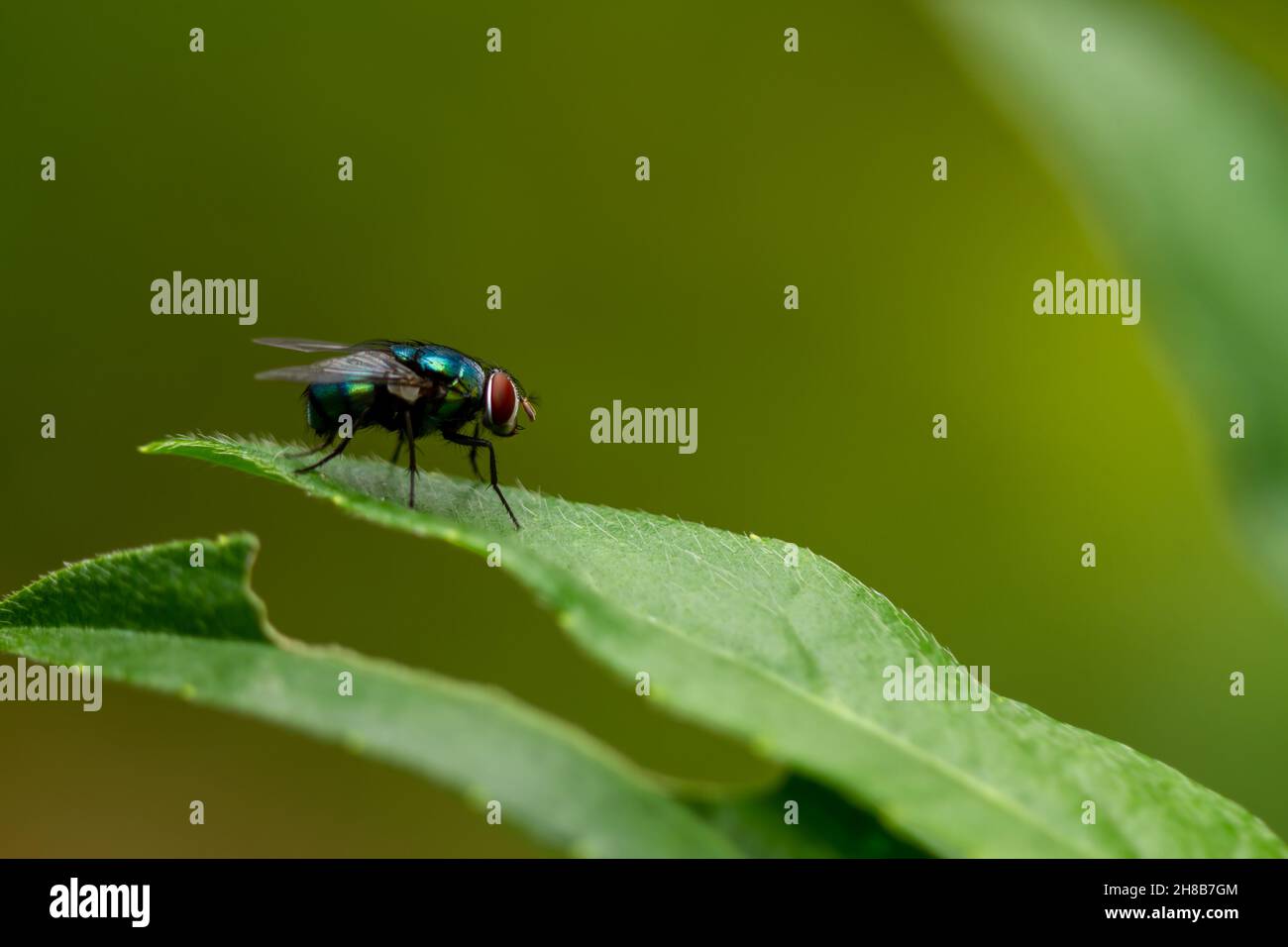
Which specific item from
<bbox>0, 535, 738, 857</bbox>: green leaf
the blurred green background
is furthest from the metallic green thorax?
the blurred green background

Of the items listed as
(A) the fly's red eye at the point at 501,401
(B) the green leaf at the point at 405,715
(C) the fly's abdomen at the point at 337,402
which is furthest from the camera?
(A) the fly's red eye at the point at 501,401

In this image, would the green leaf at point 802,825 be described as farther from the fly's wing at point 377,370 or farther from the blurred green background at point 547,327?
the blurred green background at point 547,327

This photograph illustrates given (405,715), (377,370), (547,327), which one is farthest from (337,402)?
(547,327)

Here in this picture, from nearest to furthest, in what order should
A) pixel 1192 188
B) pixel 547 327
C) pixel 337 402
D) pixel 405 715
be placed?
pixel 405 715
pixel 1192 188
pixel 337 402
pixel 547 327

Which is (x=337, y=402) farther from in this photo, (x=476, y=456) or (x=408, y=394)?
(x=476, y=456)

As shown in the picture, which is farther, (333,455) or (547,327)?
(547,327)

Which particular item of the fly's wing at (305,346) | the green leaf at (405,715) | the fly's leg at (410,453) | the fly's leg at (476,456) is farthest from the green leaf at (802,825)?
the fly's wing at (305,346)
